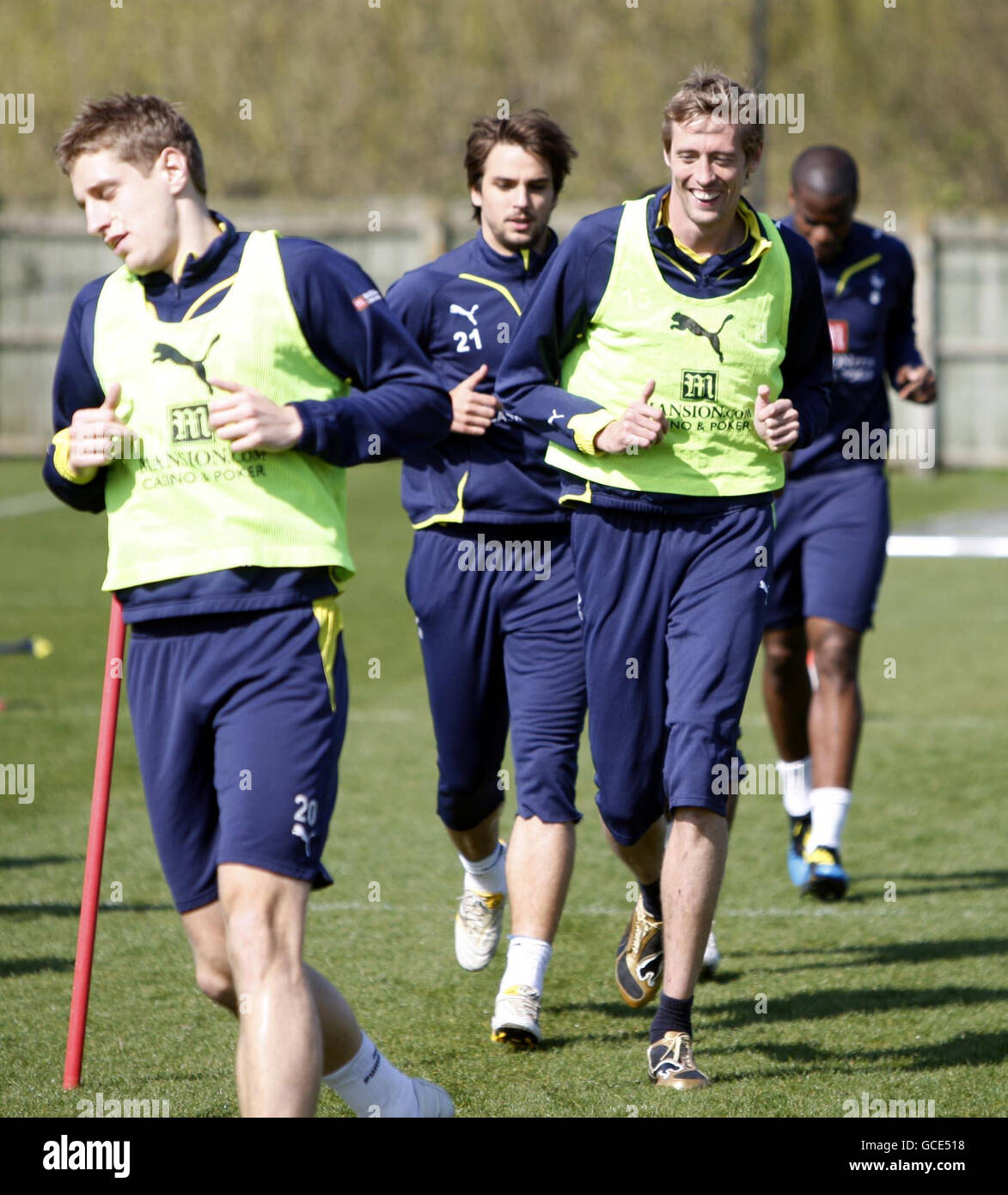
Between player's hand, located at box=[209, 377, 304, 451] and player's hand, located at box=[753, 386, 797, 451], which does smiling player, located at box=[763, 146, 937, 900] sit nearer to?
player's hand, located at box=[753, 386, 797, 451]

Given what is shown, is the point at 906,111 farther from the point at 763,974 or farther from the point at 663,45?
the point at 763,974

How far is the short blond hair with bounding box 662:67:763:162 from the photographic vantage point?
14.8 ft

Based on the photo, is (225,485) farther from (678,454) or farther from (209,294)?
(678,454)

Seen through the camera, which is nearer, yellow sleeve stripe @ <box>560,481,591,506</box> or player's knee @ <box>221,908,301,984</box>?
player's knee @ <box>221,908,301,984</box>

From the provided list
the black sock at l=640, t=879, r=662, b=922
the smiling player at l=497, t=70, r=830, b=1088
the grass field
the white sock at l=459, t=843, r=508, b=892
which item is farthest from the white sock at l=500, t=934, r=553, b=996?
the white sock at l=459, t=843, r=508, b=892

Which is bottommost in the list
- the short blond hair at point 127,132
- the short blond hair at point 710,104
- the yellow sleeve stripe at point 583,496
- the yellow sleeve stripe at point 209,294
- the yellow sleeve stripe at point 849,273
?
the yellow sleeve stripe at point 583,496

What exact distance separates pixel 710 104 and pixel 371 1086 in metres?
2.50

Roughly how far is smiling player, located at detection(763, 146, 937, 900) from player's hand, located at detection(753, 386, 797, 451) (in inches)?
94.8

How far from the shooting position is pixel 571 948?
20.0 ft

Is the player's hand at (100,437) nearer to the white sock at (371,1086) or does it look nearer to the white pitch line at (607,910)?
the white sock at (371,1086)

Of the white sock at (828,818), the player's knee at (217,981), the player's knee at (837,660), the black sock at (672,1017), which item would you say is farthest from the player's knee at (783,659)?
the player's knee at (217,981)

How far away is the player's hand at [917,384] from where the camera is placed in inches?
273

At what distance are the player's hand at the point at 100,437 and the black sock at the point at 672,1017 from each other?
1995 mm

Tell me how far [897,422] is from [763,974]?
59.1ft
